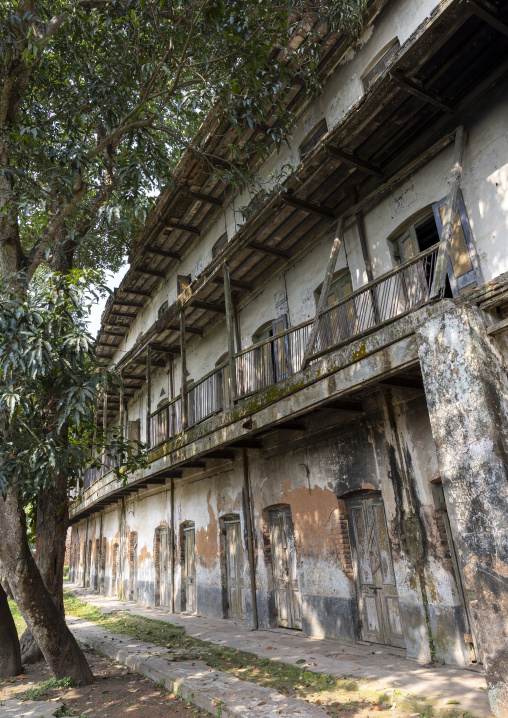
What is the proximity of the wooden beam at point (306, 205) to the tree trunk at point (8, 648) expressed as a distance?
7467mm

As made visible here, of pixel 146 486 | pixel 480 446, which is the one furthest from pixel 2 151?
pixel 146 486

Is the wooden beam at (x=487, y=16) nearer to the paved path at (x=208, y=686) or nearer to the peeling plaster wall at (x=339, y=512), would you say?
the peeling plaster wall at (x=339, y=512)

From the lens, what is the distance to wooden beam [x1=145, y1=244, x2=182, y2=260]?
14.4 m

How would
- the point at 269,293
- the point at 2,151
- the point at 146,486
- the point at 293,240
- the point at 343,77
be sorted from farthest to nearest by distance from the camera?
the point at 146,486 < the point at 269,293 < the point at 293,240 < the point at 343,77 < the point at 2,151

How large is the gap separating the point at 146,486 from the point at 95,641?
6.49 m

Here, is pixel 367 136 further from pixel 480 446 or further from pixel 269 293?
pixel 480 446

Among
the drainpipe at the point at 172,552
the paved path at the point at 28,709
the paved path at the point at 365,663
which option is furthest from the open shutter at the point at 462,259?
the drainpipe at the point at 172,552

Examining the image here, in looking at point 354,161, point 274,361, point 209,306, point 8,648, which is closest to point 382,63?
point 354,161

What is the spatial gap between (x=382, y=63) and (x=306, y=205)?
105 inches

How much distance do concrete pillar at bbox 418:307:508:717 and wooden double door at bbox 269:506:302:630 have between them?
17.1 ft

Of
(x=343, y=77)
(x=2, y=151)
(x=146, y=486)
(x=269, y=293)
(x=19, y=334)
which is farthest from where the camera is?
(x=146, y=486)

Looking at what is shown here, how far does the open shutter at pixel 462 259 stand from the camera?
20.8 ft

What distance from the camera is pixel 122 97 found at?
301 inches

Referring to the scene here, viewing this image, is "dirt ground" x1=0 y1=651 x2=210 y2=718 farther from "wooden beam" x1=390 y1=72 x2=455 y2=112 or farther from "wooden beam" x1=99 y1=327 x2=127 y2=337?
"wooden beam" x1=99 y1=327 x2=127 y2=337
